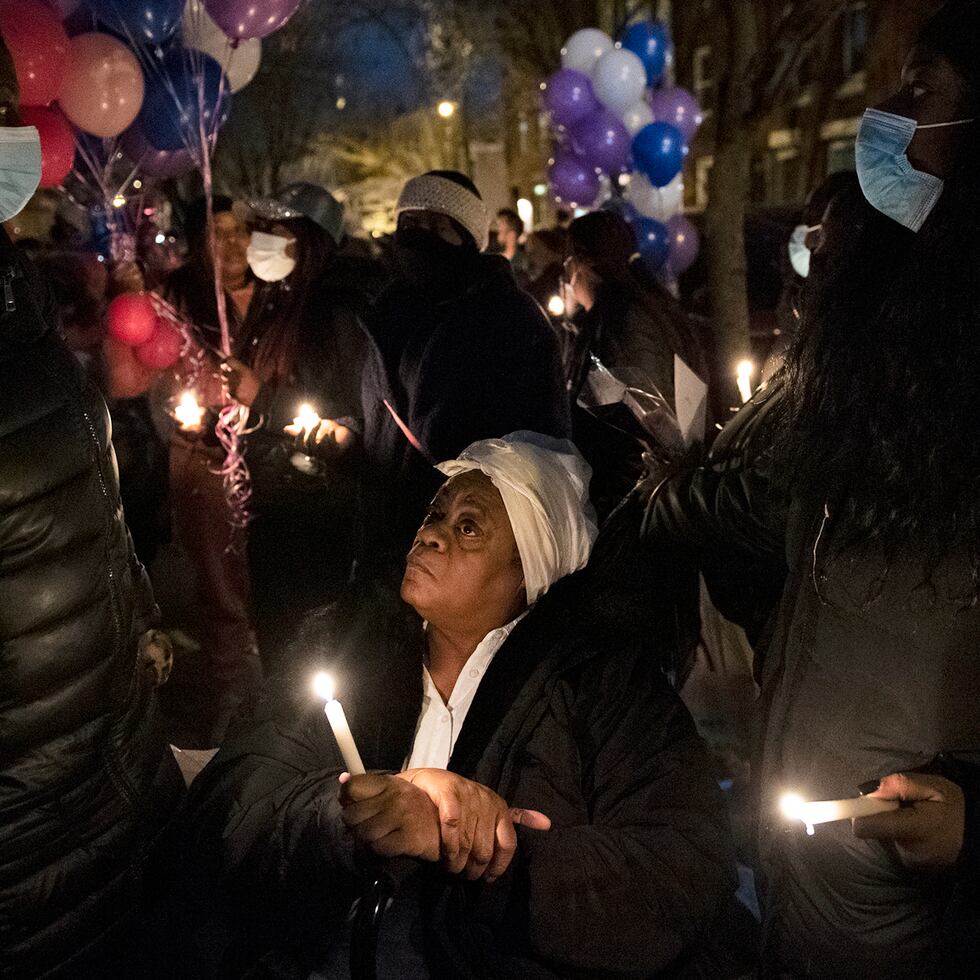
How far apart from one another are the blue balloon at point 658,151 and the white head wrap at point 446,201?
564cm

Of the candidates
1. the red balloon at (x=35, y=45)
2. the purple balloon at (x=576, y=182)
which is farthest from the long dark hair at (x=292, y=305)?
the purple balloon at (x=576, y=182)

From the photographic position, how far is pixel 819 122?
22984 millimetres

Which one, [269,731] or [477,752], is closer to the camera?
[477,752]

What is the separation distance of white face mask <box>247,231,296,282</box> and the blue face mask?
11.2ft

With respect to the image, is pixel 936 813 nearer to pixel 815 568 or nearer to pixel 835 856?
pixel 835 856

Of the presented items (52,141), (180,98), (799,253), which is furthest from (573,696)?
(799,253)

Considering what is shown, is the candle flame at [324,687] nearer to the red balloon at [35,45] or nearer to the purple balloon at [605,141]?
the red balloon at [35,45]

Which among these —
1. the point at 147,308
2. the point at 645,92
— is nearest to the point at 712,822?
the point at 147,308

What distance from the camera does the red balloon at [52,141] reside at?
180 inches

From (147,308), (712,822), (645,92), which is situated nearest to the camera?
(712,822)

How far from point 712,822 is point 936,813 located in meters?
0.55

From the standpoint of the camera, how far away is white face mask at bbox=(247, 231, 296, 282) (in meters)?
4.71

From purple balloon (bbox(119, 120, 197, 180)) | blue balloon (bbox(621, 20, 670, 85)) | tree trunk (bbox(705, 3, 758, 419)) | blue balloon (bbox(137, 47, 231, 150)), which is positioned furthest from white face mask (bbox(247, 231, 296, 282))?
blue balloon (bbox(621, 20, 670, 85))

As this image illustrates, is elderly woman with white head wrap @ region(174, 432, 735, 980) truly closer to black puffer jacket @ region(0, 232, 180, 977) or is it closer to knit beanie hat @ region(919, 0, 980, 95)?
black puffer jacket @ region(0, 232, 180, 977)
